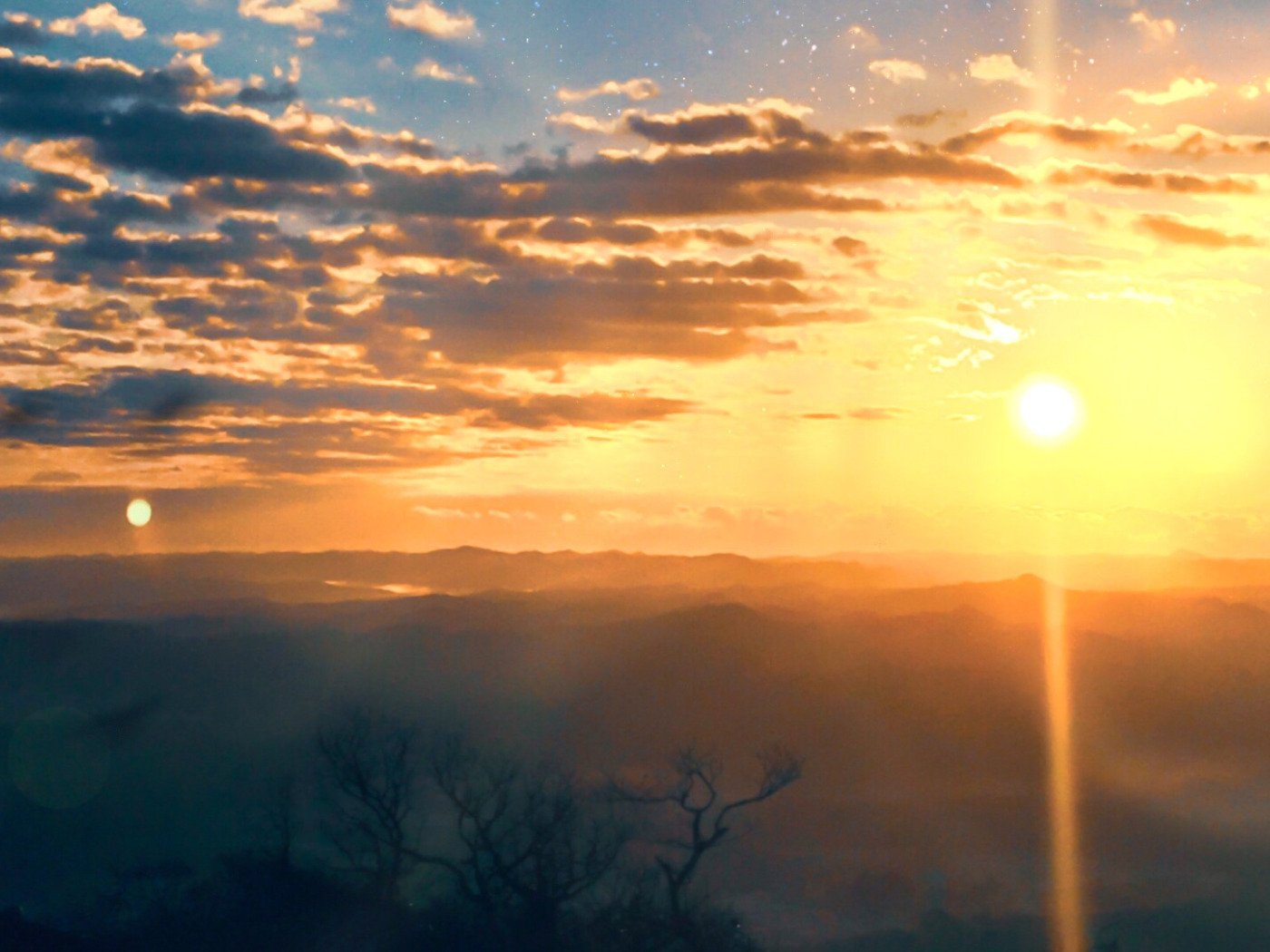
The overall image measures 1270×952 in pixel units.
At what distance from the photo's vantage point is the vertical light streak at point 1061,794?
189 feet

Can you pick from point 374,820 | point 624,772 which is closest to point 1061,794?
point 624,772

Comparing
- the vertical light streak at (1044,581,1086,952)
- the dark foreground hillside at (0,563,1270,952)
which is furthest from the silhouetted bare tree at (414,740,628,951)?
the vertical light streak at (1044,581,1086,952)

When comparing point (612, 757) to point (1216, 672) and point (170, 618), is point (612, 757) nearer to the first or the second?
point (170, 618)

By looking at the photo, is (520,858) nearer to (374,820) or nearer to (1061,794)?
(374,820)

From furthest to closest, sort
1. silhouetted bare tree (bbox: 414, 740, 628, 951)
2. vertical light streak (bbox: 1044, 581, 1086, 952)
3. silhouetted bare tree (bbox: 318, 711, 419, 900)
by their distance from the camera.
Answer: vertical light streak (bbox: 1044, 581, 1086, 952)
silhouetted bare tree (bbox: 318, 711, 419, 900)
silhouetted bare tree (bbox: 414, 740, 628, 951)

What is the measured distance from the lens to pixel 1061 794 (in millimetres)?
91625

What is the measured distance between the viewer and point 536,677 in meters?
110

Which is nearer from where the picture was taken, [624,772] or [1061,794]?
[624,772]

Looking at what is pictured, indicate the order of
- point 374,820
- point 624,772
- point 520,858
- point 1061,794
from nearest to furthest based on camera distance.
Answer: point 520,858
point 374,820
point 624,772
point 1061,794

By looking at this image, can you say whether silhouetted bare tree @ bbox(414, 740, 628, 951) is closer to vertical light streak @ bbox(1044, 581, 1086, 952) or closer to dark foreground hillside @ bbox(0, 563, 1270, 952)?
dark foreground hillside @ bbox(0, 563, 1270, 952)

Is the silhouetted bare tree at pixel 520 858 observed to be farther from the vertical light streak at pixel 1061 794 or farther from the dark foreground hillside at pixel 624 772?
the vertical light streak at pixel 1061 794

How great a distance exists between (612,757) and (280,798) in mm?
41709

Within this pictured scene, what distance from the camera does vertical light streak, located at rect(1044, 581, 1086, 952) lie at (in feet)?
189

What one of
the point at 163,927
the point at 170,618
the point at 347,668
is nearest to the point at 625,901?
the point at 163,927
